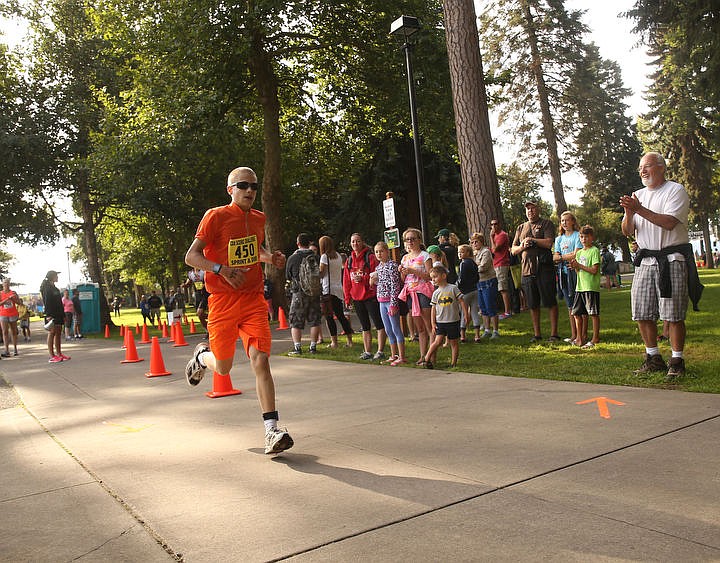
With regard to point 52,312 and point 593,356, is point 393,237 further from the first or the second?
point 52,312

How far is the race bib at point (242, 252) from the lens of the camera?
4.96 meters

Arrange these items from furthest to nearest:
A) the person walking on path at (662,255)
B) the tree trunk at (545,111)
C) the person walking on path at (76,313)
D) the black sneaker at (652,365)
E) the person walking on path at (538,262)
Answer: the tree trunk at (545,111) → the person walking on path at (76,313) → the person walking on path at (538,262) → the black sneaker at (652,365) → the person walking on path at (662,255)

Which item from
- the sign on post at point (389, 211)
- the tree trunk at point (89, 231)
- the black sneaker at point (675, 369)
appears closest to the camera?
the black sneaker at point (675, 369)

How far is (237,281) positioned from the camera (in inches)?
187

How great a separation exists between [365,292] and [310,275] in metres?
1.42

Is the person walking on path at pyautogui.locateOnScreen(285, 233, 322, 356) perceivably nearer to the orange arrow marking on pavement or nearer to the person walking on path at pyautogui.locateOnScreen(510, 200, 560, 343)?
the person walking on path at pyautogui.locateOnScreen(510, 200, 560, 343)

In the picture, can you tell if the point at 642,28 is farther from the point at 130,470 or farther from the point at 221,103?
the point at 130,470

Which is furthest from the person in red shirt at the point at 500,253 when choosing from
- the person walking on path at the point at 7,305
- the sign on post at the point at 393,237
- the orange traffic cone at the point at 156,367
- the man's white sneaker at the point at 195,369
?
the person walking on path at the point at 7,305

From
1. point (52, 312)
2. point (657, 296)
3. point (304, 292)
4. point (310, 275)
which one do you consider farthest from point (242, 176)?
point (52, 312)

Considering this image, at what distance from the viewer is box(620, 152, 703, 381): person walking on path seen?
5.97 metres

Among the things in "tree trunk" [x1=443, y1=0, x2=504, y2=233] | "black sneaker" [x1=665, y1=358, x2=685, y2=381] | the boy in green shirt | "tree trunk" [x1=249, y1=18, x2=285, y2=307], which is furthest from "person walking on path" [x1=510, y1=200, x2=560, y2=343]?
"tree trunk" [x1=249, y1=18, x2=285, y2=307]

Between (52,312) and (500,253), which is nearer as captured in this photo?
(500,253)

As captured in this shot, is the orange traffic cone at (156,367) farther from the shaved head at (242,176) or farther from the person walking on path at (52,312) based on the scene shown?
the shaved head at (242,176)

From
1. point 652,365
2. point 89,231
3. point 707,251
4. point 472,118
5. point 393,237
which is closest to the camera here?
point 652,365
